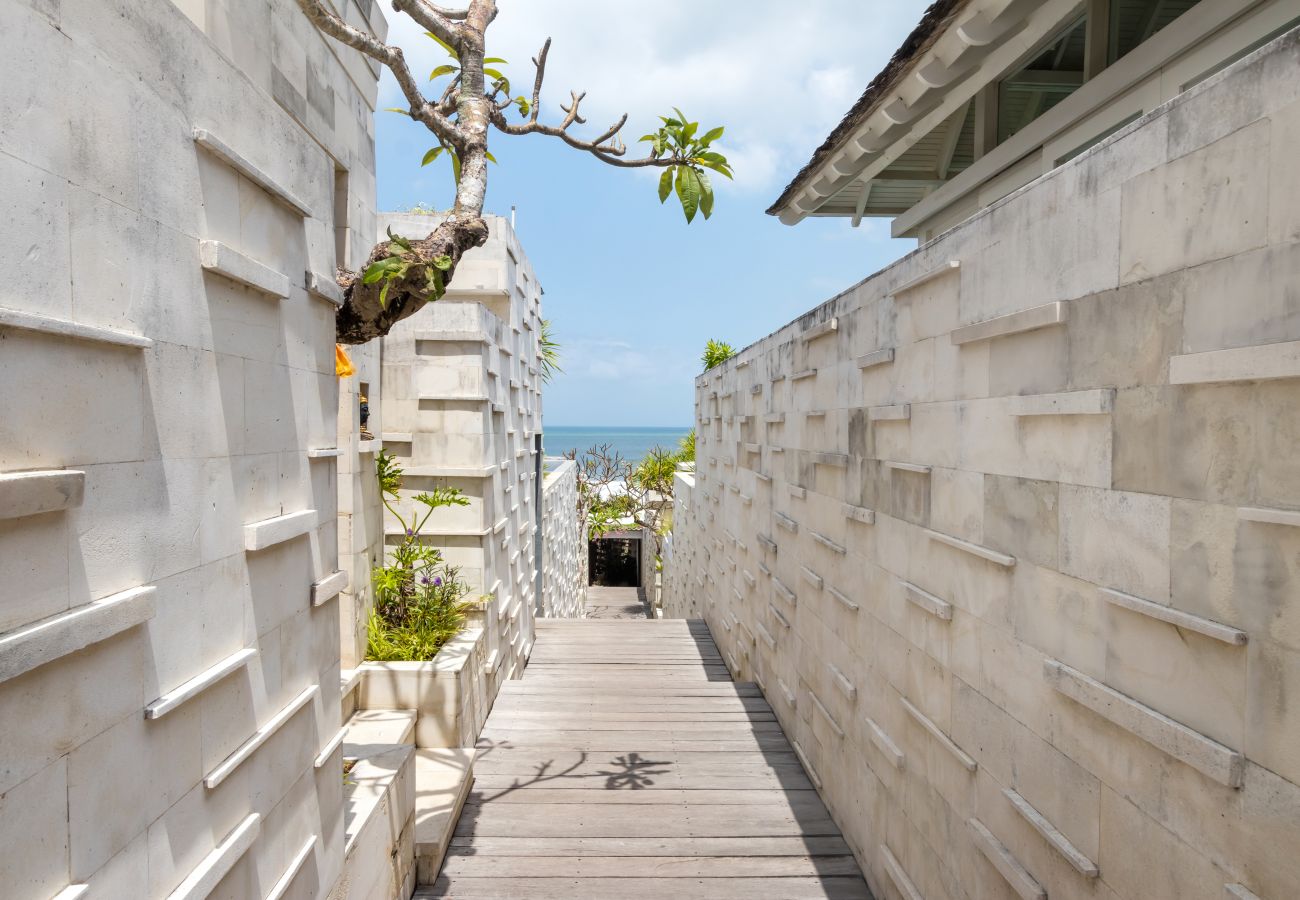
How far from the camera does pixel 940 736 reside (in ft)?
9.00

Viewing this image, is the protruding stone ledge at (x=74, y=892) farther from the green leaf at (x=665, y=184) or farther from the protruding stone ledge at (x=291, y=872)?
the green leaf at (x=665, y=184)

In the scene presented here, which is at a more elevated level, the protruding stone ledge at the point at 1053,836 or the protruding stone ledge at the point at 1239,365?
the protruding stone ledge at the point at 1239,365

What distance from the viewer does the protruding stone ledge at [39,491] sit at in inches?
46.4

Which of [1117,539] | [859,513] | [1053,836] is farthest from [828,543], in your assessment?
[1117,539]

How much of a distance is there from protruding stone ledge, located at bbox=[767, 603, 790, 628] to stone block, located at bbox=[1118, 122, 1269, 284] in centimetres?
371

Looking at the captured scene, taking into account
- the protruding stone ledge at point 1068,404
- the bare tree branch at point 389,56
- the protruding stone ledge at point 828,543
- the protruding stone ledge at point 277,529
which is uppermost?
the bare tree branch at point 389,56

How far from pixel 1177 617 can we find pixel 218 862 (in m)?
2.43

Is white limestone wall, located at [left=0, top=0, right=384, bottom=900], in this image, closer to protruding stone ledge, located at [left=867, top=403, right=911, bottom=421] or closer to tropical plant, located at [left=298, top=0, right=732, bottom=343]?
tropical plant, located at [left=298, top=0, right=732, bottom=343]

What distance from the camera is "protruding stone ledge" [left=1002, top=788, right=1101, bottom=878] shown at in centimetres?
190

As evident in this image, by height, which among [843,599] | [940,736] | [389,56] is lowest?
[940,736]

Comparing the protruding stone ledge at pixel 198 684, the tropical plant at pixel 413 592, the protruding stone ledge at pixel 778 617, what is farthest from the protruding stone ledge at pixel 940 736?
the tropical plant at pixel 413 592

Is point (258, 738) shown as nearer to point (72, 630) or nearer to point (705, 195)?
point (72, 630)

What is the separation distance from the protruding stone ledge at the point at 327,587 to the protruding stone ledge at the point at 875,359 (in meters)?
2.53

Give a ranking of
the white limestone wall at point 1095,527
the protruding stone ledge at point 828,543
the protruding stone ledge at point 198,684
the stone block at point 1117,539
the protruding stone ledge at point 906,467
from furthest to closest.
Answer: the protruding stone ledge at point 828,543 < the protruding stone ledge at point 906,467 < the stone block at point 1117,539 < the protruding stone ledge at point 198,684 < the white limestone wall at point 1095,527
